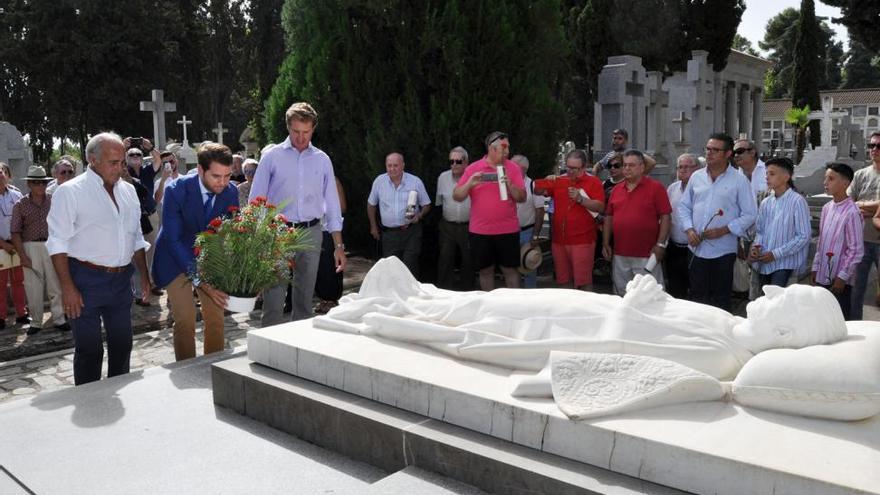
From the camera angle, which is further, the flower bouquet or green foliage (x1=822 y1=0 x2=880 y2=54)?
green foliage (x1=822 y1=0 x2=880 y2=54)

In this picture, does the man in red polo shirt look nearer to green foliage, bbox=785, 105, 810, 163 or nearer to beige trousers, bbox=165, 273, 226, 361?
beige trousers, bbox=165, 273, 226, 361

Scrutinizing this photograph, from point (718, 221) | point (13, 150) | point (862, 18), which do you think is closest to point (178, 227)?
point (718, 221)

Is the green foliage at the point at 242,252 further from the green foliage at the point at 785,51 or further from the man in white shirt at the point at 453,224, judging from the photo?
the green foliage at the point at 785,51

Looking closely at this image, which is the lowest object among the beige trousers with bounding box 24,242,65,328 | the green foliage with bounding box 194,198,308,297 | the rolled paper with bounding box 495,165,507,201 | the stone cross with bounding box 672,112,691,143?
the beige trousers with bounding box 24,242,65,328

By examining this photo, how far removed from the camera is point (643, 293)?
3.10 meters

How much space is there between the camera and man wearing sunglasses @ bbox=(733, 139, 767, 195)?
6387 mm

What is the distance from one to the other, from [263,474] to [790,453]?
1903 mm

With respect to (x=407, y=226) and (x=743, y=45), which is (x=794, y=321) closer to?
(x=407, y=226)

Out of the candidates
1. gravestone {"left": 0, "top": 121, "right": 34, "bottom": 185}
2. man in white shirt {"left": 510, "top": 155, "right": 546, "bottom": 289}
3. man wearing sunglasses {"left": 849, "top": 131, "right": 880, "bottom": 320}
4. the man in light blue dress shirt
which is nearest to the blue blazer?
the man in light blue dress shirt

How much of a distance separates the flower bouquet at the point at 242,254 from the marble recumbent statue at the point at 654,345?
0.65 metres

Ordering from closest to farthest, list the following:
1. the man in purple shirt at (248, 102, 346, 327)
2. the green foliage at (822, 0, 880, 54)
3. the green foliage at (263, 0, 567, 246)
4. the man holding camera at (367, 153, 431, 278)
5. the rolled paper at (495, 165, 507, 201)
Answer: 1. the man in purple shirt at (248, 102, 346, 327)
2. the rolled paper at (495, 165, 507, 201)
3. the man holding camera at (367, 153, 431, 278)
4. the green foliage at (263, 0, 567, 246)
5. the green foliage at (822, 0, 880, 54)

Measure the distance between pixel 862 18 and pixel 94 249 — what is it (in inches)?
846

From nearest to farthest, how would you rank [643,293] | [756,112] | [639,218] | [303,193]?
1. [643,293]
2. [303,193]
3. [639,218]
4. [756,112]

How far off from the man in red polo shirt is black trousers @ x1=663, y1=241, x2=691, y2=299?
0.51 metres
